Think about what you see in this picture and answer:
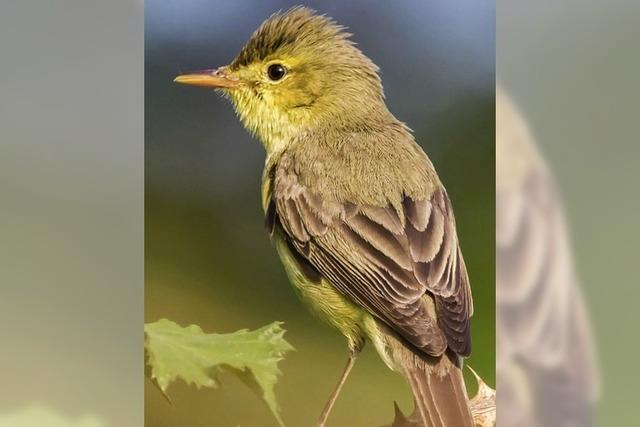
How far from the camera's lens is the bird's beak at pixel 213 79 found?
1.40 meters

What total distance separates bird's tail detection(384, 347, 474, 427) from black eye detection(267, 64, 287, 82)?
0.66 m

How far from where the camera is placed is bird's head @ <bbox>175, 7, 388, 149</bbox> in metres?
→ 1.39
